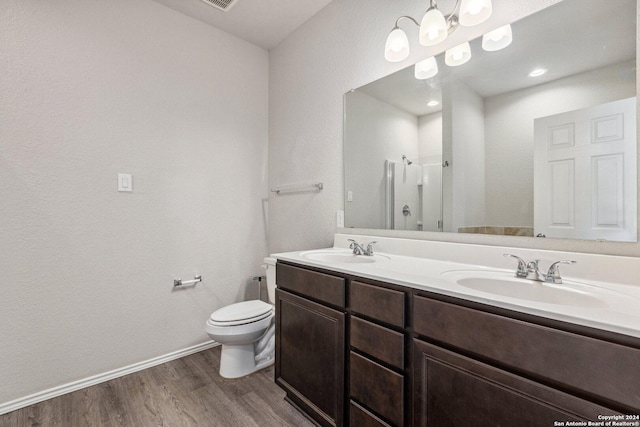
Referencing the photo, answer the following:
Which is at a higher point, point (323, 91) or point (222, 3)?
point (222, 3)

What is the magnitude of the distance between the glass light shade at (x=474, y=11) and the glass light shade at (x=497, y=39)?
8 cm

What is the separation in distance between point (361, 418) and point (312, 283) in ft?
1.86

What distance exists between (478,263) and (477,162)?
474 millimetres

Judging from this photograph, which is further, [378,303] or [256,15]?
[256,15]

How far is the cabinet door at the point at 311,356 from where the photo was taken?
1233 millimetres

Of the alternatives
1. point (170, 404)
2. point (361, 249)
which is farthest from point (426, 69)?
point (170, 404)

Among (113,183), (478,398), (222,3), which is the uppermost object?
(222,3)

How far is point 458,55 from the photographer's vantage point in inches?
55.7

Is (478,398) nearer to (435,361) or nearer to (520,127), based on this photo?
(435,361)

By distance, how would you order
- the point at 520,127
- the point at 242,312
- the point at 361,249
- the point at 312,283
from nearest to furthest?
the point at 520,127, the point at 312,283, the point at 361,249, the point at 242,312

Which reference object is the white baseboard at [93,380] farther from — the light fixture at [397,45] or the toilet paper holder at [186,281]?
the light fixture at [397,45]

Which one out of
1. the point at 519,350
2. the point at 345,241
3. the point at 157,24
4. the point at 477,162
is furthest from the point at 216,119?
the point at 519,350

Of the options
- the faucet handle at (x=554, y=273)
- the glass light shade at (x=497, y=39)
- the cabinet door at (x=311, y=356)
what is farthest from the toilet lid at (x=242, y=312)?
the glass light shade at (x=497, y=39)

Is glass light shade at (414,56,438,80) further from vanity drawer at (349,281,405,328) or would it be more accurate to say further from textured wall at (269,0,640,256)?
vanity drawer at (349,281,405,328)
